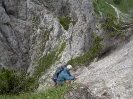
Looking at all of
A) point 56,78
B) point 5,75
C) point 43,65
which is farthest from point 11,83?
point 43,65

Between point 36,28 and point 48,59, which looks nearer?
point 48,59

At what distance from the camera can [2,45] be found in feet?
277

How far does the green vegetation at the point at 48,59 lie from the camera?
249 feet

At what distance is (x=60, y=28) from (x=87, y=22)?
42.5 ft

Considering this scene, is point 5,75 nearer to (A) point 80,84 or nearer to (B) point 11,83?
(B) point 11,83

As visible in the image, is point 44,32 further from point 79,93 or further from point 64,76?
point 79,93

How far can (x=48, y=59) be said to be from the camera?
78875 mm

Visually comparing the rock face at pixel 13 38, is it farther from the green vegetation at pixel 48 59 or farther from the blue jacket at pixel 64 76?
the blue jacket at pixel 64 76

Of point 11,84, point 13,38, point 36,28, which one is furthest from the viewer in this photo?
point 36,28

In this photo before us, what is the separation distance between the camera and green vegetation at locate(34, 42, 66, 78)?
75.9 m

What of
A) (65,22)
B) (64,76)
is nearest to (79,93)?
(64,76)

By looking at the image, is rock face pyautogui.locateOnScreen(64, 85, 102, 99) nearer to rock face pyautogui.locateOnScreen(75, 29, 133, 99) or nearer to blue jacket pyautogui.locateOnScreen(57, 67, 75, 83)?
rock face pyautogui.locateOnScreen(75, 29, 133, 99)

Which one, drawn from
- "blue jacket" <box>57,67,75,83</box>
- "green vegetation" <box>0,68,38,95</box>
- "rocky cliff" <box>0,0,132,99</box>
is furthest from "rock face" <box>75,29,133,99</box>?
"rocky cliff" <box>0,0,132,99</box>

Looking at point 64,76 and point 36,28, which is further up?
point 64,76
